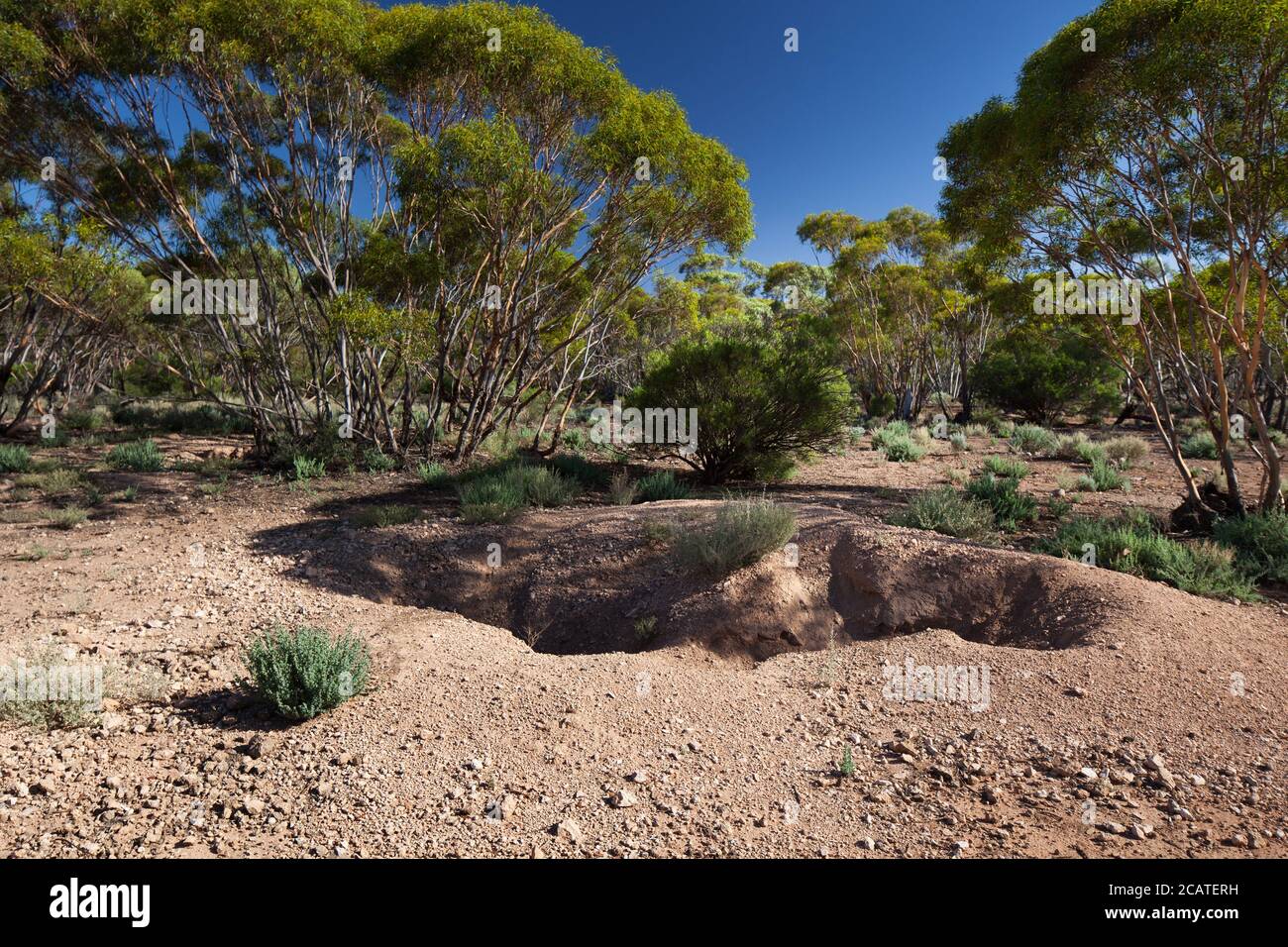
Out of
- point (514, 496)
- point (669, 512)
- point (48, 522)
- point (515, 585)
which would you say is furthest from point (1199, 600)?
point (48, 522)

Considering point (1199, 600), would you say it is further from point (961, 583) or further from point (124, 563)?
point (124, 563)

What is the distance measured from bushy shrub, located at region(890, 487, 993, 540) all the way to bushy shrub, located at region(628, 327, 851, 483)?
372cm

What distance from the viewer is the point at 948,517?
23.3 ft

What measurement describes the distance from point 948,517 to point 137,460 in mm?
12329

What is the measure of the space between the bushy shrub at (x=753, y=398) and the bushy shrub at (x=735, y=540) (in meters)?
5.08

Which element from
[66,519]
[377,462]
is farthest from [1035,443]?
[66,519]

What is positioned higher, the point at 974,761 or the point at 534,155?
the point at 534,155

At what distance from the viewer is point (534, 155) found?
9766 mm

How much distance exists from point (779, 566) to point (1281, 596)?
409cm

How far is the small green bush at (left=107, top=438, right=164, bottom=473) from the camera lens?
10820 mm
